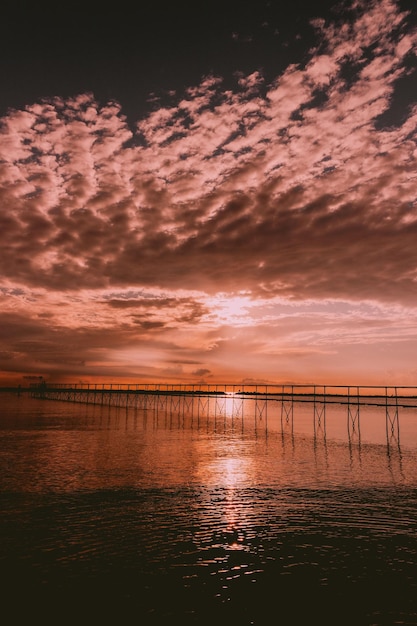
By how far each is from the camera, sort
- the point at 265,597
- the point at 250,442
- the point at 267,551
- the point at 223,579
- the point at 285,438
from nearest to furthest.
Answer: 1. the point at 265,597
2. the point at 223,579
3. the point at 267,551
4. the point at 250,442
5. the point at 285,438

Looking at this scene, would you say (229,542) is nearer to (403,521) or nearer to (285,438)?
(403,521)

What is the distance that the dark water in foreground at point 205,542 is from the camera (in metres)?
10.1

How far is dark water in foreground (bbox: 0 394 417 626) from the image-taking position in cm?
1014

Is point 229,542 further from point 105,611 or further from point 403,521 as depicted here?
point 403,521

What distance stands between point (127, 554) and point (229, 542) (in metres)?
3.20

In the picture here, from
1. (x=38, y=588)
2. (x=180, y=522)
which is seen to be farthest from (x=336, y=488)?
(x=38, y=588)

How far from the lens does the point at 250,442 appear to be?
4244 centimetres

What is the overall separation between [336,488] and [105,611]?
14978mm

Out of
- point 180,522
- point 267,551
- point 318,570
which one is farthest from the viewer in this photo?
point 180,522

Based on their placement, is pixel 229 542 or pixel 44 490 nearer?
pixel 229 542

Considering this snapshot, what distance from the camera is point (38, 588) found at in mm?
10727

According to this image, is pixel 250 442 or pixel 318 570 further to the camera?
pixel 250 442

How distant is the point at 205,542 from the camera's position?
45.5ft

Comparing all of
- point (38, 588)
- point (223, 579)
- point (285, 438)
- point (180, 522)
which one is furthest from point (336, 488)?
point (285, 438)
